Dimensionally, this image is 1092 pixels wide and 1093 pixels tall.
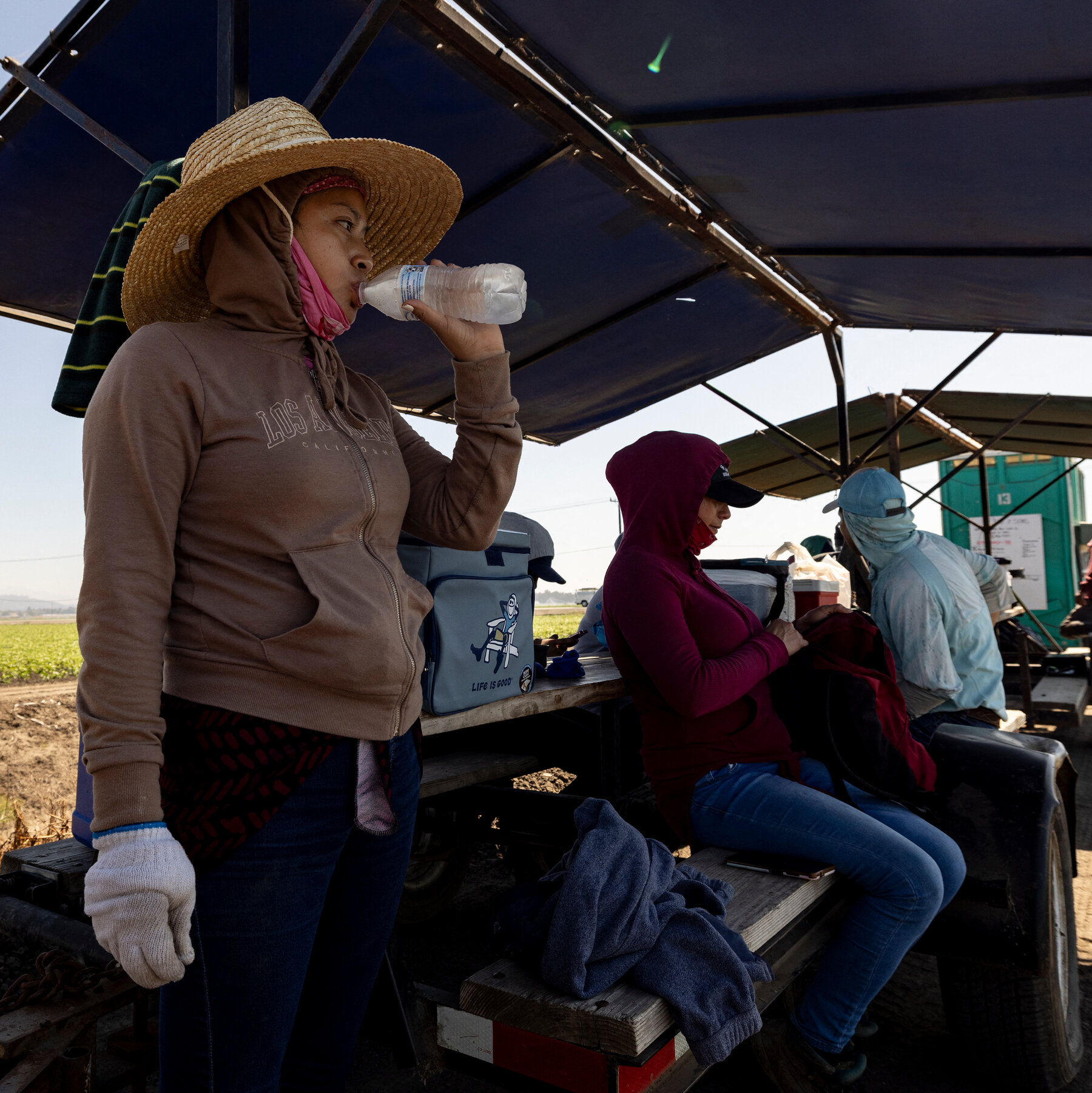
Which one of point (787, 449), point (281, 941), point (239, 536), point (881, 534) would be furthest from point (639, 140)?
point (787, 449)

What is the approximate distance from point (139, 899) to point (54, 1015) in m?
0.96

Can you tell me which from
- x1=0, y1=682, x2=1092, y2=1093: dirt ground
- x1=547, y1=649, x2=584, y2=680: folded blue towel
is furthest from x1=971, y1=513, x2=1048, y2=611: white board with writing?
x1=547, y1=649, x2=584, y2=680: folded blue towel

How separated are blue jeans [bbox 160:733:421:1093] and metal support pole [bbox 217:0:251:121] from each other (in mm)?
2003

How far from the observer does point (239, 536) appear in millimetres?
1202

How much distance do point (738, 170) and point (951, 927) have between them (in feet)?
10.5

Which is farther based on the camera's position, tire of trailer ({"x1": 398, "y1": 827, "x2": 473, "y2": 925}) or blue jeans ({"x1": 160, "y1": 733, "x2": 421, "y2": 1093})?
tire of trailer ({"x1": 398, "y1": 827, "x2": 473, "y2": 925})

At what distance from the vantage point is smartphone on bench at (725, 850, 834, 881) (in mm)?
2199

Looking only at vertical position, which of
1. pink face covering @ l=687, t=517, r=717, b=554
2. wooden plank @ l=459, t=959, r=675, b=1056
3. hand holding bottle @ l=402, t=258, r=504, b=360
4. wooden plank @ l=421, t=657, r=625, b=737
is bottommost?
wooden plank @ l=459, t=959, r=675, b=1056

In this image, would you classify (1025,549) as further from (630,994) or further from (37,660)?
(37,660)

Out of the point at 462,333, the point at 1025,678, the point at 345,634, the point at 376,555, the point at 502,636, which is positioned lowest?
the point at 1025,678

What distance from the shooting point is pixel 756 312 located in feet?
19.2

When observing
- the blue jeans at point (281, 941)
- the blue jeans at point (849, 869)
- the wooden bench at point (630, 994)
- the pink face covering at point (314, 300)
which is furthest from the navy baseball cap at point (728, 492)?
the blue jeans at point (281, 941)

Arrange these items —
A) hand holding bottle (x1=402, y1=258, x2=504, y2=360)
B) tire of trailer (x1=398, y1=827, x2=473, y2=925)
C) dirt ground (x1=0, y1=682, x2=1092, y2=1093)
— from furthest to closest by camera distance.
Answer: tire of trailer (x1=398, y1=827, x2=473, y2=925) < dirt ground (x1=0, y1=682, x2=1092, y2=1093) < hand holding bottle (x1=402, y1=258, x2=504, y2=360)

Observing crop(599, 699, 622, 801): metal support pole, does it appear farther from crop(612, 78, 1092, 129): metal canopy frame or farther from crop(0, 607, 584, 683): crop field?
crop(0, 607, 584, 683): crop field
